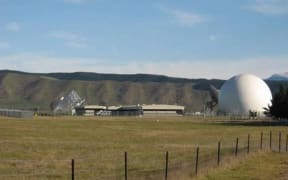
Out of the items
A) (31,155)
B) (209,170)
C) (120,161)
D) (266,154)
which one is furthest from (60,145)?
(209,170)

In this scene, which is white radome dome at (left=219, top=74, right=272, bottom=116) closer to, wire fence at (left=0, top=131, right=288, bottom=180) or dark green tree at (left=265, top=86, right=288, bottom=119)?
dark green tree at (left=265, top=86, right=288, bottom=119)

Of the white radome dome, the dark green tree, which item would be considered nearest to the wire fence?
the dark green tree

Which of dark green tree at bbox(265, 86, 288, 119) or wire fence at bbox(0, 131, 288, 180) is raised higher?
dark green tree at bbox(265, 86, 288, 119)

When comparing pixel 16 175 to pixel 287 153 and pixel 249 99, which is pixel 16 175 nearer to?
pixel 287 153

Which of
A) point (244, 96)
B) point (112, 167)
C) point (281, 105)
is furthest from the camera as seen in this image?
point (244, 96)

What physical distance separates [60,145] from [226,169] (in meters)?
13.6

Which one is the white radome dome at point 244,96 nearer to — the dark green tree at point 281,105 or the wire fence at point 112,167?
the dark green tree at point 281,105

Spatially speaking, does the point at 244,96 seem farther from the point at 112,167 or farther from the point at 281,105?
the point at 112,167

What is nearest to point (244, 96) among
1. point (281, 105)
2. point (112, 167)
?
point (281, 105)

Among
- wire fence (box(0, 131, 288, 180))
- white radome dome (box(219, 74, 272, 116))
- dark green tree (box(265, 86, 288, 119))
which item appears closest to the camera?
wire fence (box(0, 131, 288, 180))

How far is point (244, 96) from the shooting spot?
162 metres

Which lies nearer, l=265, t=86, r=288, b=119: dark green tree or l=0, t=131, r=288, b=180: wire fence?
l=0, t=131, r=288, b=180: wire fence

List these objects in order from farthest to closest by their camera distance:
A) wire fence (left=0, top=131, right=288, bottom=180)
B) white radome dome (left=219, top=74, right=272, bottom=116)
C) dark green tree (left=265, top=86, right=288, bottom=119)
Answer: white radome dome (left=219, top=74, right=272, bottom=116) → dark green tree (left=265, top=86, right=288, bottom=119) → wire fence (left=0, top=131, right=288, bottom=180)

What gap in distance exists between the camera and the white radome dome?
6348 inches
